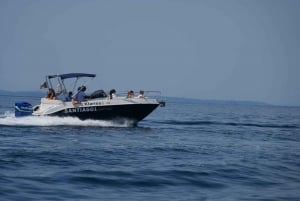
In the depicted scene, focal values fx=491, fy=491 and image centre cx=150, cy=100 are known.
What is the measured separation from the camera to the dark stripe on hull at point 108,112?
29.8m

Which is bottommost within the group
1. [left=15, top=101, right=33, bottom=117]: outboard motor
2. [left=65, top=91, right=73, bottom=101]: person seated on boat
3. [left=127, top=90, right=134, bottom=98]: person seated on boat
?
[left=15, top=101, right=33, bottom=117]: outboard motor

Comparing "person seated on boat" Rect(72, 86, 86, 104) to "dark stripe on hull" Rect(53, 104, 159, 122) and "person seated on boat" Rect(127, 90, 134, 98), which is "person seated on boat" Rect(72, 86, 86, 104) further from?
"person seated on boat" Rect(127, 90, 134, 98)

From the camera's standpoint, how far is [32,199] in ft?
34.6

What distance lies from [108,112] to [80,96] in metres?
1.96

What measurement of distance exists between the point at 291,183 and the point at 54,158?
749cm

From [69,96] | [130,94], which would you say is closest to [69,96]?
[69,96]

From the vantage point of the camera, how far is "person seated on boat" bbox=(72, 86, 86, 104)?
29.8 meters

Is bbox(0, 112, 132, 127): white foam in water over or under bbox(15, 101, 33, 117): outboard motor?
under

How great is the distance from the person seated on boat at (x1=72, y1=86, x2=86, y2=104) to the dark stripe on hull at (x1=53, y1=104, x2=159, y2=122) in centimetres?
47

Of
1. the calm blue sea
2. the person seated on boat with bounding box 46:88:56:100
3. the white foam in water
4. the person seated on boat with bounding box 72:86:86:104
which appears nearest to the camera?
the calm blue sea

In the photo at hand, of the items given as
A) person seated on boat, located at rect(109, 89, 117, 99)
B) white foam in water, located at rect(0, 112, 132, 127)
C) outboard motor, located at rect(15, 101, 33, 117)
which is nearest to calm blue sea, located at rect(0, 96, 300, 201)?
white foam in water, located at rect(0, 112, 132, 127)

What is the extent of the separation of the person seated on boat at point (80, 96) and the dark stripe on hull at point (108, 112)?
0.47 metres

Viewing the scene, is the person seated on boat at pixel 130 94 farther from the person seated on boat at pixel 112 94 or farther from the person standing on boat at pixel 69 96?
the person standing on boat at pixel 69 96

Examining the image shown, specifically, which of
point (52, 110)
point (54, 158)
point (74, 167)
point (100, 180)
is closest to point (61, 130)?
point (52, 110)
